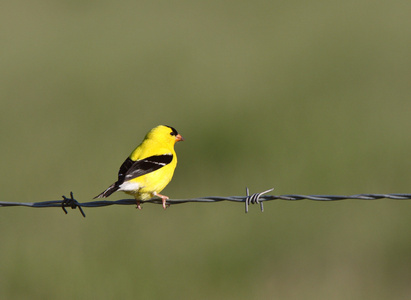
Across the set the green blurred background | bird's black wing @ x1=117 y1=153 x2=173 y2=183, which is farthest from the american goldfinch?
the green blurred background

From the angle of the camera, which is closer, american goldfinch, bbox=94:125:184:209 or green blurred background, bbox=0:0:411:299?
american goldfinch, bbox=94:125:184:209

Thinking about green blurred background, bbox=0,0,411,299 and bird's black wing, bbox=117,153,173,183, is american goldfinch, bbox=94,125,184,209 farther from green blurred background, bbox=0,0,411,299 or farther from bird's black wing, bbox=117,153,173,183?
green blurred background, bbox=0,0,411,299

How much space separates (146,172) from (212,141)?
153 inches

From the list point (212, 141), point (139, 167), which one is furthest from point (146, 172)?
point (212, 141)

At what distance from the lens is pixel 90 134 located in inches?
384

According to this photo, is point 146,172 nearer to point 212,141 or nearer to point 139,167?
point 139,167

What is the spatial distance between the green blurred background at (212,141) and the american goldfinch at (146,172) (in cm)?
106

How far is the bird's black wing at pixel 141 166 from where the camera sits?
5.79 meters

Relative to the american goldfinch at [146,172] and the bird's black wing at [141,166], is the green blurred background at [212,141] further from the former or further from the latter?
the bird's black wing at [141,166]

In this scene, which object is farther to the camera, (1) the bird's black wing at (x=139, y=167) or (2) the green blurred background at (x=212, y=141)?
(2) the green blurred background at (x=212, y=141)

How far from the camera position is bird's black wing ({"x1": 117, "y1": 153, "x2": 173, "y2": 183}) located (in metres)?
5.79

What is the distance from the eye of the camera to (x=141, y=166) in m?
5.97

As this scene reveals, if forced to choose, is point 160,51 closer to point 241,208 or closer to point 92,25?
point 92,25

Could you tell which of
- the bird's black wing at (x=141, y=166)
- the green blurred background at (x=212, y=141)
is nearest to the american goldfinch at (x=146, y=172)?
the bird's black wing at (x=141, y=166)
